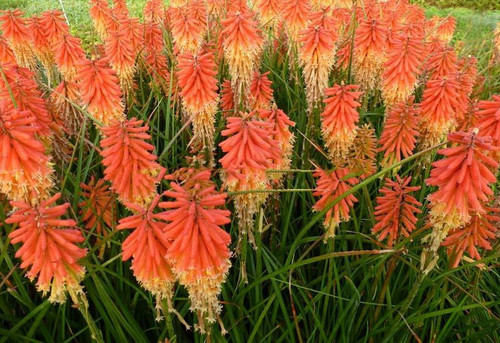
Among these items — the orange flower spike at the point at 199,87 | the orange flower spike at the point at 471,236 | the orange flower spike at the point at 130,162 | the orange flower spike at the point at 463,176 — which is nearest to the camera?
the orange flower spike at the point at 463,176

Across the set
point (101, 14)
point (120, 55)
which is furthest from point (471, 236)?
point (101, 14)

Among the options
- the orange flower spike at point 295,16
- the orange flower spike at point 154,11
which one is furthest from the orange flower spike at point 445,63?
the orange flower spike at point 154,11

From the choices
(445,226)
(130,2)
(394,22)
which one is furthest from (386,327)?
(130,2)

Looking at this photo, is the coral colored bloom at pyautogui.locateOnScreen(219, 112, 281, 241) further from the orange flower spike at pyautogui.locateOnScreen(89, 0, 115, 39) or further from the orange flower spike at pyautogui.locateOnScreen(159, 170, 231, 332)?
the orange flower spike at pyautogui.locateOnScreen(89, 0, 115, 39)

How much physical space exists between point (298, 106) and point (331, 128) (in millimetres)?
1067

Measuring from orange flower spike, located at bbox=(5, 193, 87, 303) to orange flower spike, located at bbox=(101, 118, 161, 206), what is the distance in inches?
13.0

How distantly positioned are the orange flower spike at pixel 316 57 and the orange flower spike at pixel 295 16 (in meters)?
0.61

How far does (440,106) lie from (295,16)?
1.43 metres

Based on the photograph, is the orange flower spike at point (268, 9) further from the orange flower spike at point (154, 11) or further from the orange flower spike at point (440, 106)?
the orange flower spike at point (440, 106)

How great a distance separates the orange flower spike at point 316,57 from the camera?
280 cm

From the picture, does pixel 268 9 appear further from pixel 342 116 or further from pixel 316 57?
pixel 342 116

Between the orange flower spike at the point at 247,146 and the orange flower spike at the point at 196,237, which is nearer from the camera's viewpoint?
the orange flower spike at the point at 196,237

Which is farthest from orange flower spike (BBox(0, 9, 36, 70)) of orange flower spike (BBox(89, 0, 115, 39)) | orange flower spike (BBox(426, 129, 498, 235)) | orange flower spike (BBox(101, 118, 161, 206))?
orange flower spike (BBox(426, 129, 498, 235))

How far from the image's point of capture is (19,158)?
5.82ft
